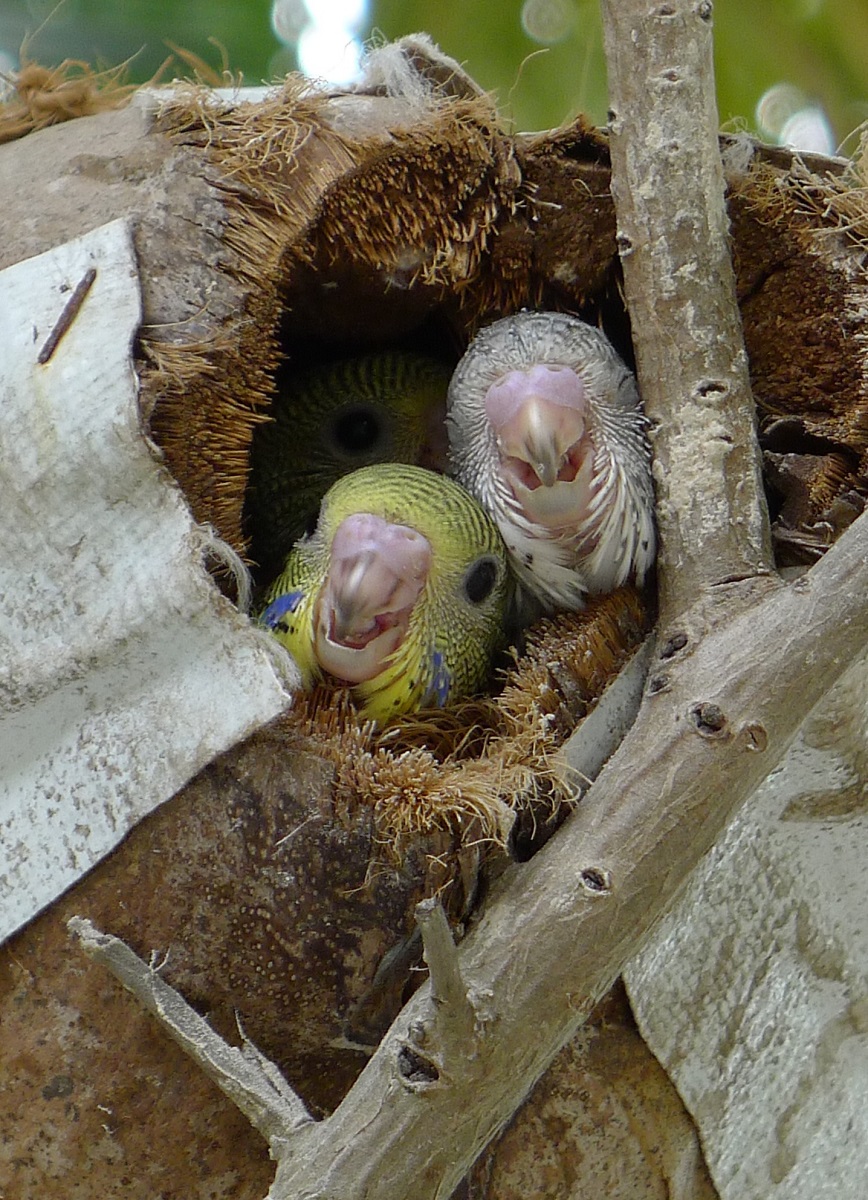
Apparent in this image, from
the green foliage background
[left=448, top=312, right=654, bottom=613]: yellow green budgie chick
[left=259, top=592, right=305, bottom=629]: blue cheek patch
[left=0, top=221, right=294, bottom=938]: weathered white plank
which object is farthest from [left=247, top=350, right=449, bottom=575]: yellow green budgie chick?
the green foliage background

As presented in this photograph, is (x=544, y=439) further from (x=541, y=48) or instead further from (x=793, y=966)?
(x=541, y=48)

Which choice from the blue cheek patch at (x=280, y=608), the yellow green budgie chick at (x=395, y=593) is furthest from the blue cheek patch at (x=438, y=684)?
the blue cheek patch at (x=280, y=608)

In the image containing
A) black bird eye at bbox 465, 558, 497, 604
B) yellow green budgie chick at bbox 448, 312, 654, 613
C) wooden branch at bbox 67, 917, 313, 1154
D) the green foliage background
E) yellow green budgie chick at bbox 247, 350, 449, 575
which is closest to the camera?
wooden branch at bbox 67, 917, 313, 1154

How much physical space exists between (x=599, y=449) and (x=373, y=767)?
443 millimetres

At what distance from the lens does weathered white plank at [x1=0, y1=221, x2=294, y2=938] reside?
3.02 feet

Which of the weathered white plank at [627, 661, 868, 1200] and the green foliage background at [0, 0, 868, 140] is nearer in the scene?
the weathered white plank at [627, 661, 868, 1200]

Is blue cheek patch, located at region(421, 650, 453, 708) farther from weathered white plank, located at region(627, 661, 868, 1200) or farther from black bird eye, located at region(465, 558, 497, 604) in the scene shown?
weathered white plank, located at region(627, 661, 868, 1200)

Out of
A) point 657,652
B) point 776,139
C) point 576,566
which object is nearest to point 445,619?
point 576,566

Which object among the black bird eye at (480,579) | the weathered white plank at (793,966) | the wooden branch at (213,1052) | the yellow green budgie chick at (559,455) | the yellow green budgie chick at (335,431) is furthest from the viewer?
the yellow green budgie chick at (335,431)

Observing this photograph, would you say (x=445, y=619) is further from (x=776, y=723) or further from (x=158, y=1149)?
(x=158, y=1149)

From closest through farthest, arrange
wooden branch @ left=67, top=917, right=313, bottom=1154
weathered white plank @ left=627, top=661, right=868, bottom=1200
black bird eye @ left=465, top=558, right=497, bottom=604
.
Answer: wooden branch @ left=67, top=917, right=313, bottom=1154
weathered white plank @ left=627, top=661, right=868, bottom=1200
black bird eye @ left=465, top=558, right=497, bottom=604

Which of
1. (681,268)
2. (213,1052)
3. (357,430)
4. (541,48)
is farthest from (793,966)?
(541,48)

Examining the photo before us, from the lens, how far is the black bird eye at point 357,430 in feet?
5.31

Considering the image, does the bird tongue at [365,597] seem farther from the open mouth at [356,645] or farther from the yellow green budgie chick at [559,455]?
the yellow green budgie chick at [559,455]
